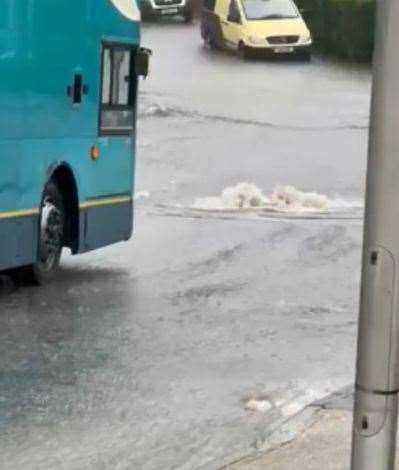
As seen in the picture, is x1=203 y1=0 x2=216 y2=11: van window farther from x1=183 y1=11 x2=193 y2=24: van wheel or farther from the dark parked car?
x1=183 y1=11 x2=193 y2=24: van wheel

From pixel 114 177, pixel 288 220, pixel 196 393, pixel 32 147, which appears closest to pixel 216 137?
pixel 288 220

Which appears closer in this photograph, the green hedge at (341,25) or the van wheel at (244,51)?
the green hedge at (341,25)

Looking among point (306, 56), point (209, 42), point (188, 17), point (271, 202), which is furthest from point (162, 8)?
point (271, 202)

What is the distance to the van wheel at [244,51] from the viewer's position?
3781 centimetres

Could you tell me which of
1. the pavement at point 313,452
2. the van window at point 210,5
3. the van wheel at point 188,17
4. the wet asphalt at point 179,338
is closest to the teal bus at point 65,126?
the wet asphalt at point 179,338

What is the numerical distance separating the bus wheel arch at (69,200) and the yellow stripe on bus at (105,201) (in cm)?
10

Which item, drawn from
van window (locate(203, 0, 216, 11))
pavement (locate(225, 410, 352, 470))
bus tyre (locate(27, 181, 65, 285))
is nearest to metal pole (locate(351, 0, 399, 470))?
pavement (locate(225, 410, 352, 470))

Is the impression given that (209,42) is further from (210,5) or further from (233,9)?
(233,9)

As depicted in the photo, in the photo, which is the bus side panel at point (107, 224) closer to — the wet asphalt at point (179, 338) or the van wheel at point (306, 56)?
the wet asphalt at point (179, 338)

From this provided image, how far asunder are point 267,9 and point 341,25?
1.96 meters

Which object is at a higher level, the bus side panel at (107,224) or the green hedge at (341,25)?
the green hedge at (341,25)

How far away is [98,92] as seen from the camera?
1407 cm

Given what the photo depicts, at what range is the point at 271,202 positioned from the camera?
76.9ft

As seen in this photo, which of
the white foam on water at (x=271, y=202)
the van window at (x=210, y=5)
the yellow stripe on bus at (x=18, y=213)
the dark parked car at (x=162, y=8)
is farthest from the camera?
the van window at (x=210, y=5)
